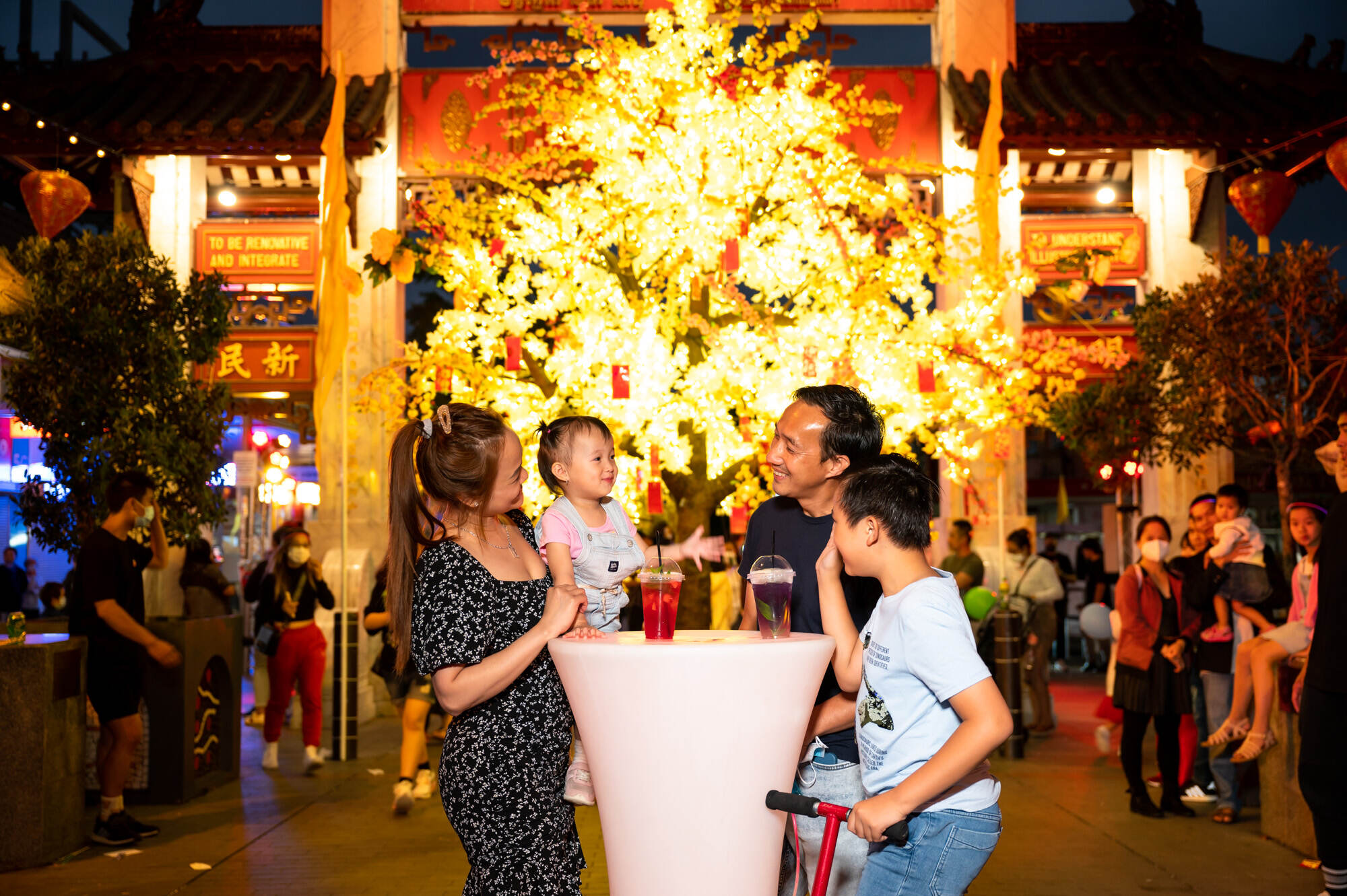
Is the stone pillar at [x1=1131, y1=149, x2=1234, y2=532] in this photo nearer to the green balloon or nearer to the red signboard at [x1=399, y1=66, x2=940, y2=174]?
the red signboard at [x1=399, y1=66, x2=940, y2=174]

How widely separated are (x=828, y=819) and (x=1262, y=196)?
1014 centimetres

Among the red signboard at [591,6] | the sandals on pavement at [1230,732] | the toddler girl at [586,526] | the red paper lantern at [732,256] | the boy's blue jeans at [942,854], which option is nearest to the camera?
the boy's blue jeans at [942,854]

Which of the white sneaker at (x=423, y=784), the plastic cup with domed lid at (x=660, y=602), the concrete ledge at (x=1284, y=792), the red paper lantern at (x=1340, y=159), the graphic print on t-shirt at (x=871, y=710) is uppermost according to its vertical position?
the red paper lantern at (x=1340, y=159)

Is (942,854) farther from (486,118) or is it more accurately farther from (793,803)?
(486,118)

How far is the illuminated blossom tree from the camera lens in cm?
771

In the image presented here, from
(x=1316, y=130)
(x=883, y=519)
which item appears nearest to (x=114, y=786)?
(x=883, y=519)

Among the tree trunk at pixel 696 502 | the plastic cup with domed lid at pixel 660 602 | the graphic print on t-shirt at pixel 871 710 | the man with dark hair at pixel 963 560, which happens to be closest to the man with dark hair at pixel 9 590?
the tree trunk at pixel 696 502

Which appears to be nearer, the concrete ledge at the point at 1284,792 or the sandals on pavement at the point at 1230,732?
the concrete ledge at the point at 1284,792

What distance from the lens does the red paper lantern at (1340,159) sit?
25.6 feet

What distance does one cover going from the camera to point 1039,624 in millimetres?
9172

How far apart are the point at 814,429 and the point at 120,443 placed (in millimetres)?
6098

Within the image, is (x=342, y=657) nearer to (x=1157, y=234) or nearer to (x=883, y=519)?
(x=883, y=519)

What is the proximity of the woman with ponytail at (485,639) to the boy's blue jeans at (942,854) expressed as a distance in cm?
68

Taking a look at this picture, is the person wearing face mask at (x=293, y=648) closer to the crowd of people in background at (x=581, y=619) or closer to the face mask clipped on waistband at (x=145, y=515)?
the crowd of people in background at (x=581, y=619)
